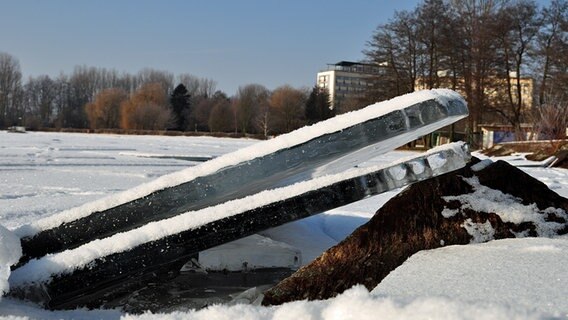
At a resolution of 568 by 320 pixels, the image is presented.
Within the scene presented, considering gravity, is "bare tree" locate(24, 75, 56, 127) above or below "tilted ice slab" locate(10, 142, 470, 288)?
above

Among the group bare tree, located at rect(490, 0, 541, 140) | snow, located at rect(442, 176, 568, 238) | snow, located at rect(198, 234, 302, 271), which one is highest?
bare tree, located at rect(490, 0, 541, 140)

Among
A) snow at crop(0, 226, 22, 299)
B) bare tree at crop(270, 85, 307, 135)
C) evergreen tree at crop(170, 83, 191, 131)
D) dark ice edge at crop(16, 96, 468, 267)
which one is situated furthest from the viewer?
evergreen tree at crop(170, 83, 191, 131)

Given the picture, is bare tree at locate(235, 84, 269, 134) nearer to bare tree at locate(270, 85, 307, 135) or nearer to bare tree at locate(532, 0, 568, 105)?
bare tree at locate(270, 85, 307, 135)

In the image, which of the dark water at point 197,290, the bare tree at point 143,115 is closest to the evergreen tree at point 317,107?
the bare tree at point 143,115

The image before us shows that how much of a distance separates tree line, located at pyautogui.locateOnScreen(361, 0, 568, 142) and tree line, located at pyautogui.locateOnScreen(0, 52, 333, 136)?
2469 centimetres

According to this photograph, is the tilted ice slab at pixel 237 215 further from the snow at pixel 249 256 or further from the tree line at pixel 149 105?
the tree line at pixel 149 105

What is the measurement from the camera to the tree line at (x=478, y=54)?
32.2 meters

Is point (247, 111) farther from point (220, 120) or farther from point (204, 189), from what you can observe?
point (204, 189)

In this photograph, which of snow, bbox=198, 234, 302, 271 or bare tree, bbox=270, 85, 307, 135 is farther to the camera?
bare tree, bbox=270, 85, 307, 135

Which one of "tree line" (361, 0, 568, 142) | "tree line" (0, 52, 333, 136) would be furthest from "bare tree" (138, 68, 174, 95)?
"tree line" (361, 0, 568, 142)

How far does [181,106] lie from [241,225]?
77.5m

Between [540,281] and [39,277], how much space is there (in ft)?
A: 7.13

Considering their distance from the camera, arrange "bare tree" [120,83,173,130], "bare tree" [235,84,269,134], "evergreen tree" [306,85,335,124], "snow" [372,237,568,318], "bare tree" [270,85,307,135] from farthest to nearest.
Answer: "bare tree" [235,84,269,134], "bare tree" [120,83,173,130], "evergreen tree" [306,85,335,124], "bare tree" [270,85,307,135], "snow" [372,237,568,318]

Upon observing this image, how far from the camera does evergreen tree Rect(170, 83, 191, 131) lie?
76.6 meters
